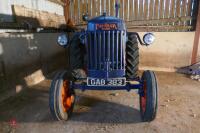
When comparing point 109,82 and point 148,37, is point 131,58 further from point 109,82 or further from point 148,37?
point 109,82

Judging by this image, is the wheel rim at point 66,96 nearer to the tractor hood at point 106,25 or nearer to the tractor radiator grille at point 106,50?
the tractor radiator grille at point 106,50

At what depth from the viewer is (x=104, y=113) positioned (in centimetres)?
363

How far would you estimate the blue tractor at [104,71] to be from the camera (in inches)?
123

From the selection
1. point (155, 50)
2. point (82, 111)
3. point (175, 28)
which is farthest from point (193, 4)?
point (82, 111)

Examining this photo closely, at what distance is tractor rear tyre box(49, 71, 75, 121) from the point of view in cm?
311

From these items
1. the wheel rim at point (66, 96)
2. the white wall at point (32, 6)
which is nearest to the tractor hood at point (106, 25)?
the wheel rim at point (66, 96)

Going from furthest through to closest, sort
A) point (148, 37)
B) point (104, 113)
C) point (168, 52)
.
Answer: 1. point (168, 52)
2. point (148, 37)
3. point (104, 113)

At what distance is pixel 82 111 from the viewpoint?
3732 millimetres

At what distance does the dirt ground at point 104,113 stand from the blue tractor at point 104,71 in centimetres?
20

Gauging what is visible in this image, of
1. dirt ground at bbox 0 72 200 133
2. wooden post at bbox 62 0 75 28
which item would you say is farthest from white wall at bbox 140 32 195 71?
wooden post at bbox 62 0 75 28

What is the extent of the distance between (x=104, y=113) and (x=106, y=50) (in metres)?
1.07

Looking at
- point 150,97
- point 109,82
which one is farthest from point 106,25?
point 150,97

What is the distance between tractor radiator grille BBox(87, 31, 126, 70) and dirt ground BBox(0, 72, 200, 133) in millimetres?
819

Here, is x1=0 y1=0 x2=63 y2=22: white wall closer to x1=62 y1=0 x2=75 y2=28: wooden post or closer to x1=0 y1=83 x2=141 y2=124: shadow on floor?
x1=62 y1=0 x2=75 y2=28: wooden post
